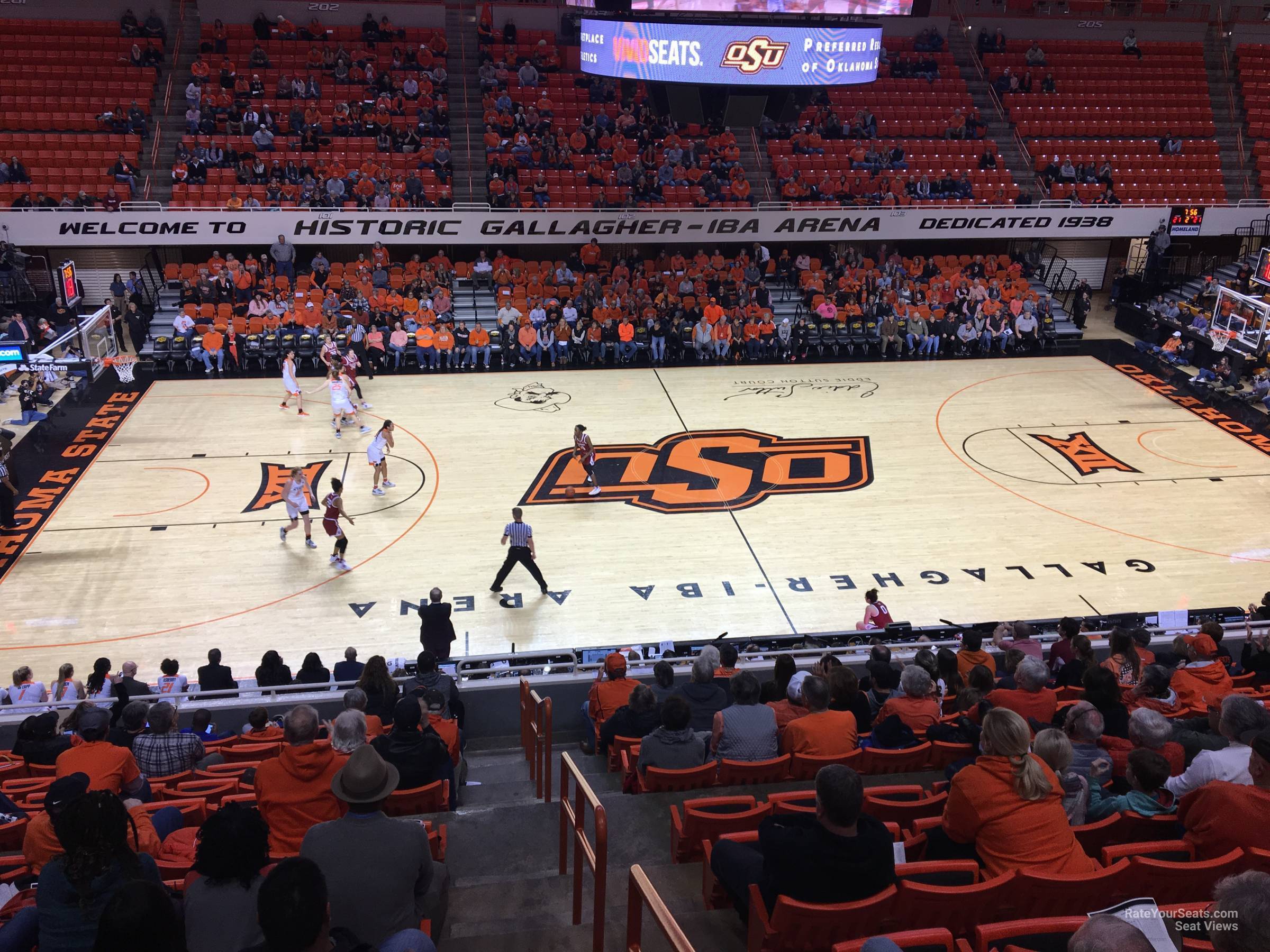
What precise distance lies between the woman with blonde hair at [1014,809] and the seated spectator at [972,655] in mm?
4408

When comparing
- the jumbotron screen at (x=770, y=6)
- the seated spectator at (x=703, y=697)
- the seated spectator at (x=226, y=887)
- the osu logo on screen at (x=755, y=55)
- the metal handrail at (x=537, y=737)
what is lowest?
the metal handrail at (x=537, y=737)

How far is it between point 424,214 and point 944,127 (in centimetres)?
1695

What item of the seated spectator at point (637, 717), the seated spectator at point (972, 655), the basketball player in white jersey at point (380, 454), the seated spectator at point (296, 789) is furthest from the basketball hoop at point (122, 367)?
the seated spectator at point (972, 655)

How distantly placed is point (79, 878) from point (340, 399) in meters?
15.4

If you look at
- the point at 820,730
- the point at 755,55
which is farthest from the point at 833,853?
the point at 755,55

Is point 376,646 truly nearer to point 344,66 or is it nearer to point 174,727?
point 174,727

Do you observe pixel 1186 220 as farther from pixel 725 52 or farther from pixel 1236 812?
pixel 1236 812

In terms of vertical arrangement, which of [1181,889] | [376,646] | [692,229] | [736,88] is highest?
[736,88]

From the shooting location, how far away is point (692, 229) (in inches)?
1037

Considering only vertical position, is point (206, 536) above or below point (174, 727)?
below

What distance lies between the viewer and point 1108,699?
23.3 feet

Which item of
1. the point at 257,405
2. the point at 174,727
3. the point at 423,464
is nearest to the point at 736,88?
the point at 423,464

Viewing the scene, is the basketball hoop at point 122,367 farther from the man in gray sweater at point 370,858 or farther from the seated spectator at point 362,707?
the man in gray sweater at point 370,858

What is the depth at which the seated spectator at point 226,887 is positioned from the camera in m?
3.79
